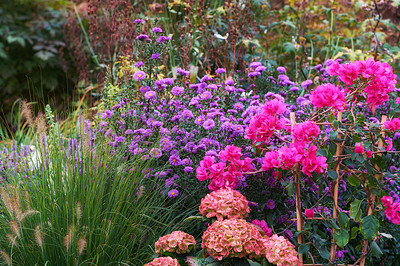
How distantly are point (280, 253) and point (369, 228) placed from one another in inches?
21.2

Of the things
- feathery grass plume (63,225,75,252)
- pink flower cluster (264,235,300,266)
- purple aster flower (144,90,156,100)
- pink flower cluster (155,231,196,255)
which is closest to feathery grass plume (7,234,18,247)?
feathery grass plume (63,225,75,252)

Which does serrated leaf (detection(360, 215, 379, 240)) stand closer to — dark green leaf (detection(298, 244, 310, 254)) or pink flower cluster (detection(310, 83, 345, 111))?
dark green leaf (detection(298, 244, 310, 254))

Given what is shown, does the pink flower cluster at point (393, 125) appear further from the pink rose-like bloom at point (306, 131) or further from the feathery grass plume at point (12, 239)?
the feathery grass plume at point (12, 239)

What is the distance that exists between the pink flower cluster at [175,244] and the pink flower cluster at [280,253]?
0.39m

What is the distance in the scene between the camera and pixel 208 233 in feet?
6.22

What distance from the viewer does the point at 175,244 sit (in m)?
1.92

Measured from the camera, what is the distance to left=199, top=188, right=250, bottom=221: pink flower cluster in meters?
2.02

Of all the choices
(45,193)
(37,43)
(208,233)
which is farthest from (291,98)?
(37,43)

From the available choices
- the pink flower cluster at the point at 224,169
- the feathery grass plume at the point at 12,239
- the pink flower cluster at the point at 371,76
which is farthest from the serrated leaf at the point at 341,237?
the feathery grass plume at the point at 12,239

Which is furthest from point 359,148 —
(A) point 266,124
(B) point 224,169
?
(B) point 224,169

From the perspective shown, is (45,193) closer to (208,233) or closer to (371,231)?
(208,233)

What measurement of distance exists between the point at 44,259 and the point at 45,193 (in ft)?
1.18

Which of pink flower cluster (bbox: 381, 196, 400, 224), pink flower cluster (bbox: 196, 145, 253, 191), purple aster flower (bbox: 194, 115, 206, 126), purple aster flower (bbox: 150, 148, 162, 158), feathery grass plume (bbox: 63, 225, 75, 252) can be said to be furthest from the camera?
purple aster flower (bbox: 194, 115, 206, 126)

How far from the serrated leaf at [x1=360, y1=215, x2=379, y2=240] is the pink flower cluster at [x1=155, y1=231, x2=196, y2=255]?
2.86ft
